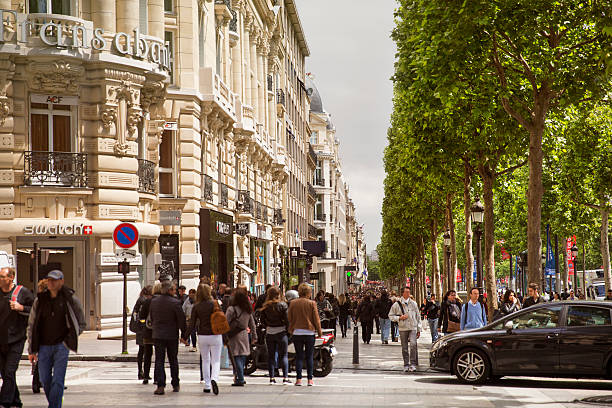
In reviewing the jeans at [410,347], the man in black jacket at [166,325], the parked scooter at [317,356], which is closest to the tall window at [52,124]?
the parked scooter at [317,356]

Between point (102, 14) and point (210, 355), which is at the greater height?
point (102, 14)

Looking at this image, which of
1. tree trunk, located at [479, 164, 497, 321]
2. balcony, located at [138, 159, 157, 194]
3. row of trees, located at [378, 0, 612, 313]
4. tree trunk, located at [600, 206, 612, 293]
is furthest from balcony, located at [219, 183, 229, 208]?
tree trunk, located at [600, 206, 612, 293]

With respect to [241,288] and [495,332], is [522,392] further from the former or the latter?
[241,288]

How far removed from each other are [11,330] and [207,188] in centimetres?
2216

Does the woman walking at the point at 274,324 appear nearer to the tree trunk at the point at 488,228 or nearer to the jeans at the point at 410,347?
the jeans at the point at 410,347

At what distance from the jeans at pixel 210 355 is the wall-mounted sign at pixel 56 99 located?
12897 millimetres

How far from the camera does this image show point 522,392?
1541cm

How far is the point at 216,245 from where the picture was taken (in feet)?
115

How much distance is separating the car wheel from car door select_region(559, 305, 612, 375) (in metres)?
1.44

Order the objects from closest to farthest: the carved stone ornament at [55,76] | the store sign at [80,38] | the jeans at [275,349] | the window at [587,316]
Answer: the window at [587,316], the jeans at [275,349], the store sign at [80,38], the carved stone ornament at [55,76]

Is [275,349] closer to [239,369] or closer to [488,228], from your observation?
[239,369]

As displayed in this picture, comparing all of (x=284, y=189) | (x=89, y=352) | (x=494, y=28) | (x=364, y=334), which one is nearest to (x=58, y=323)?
(x=89, y=352)

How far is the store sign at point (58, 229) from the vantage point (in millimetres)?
24825

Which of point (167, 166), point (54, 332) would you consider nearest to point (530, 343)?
point (54, 332)
